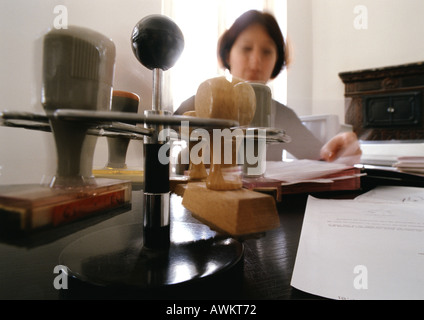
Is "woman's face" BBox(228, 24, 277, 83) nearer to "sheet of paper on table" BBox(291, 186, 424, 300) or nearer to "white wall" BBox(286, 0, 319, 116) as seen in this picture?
"sheet of paper on table" BBox(291, 186, 424, 300)

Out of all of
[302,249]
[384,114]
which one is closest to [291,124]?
[302,249]

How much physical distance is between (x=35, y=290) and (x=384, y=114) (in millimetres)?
3481

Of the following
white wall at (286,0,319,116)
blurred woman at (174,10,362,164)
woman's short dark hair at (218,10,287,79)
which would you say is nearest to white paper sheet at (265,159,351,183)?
blurred woman at (174,10,362,164)

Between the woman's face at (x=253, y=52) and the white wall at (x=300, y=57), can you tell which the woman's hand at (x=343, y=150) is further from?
the white wall at (x=300, y=57)

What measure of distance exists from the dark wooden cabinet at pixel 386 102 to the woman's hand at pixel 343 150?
227 centimetres

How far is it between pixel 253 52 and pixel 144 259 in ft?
4.34

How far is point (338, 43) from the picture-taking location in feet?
10.8

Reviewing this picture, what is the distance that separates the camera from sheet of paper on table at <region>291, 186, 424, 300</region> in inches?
8.3

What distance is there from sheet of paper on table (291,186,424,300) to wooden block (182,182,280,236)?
6 cm

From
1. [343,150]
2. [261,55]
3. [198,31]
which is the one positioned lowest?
[343,150]

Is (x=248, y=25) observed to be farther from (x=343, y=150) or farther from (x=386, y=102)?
(x=386, y=102)

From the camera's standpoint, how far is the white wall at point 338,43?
9.48 ft

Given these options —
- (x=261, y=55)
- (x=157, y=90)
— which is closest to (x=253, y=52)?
(x=261, y=55)
